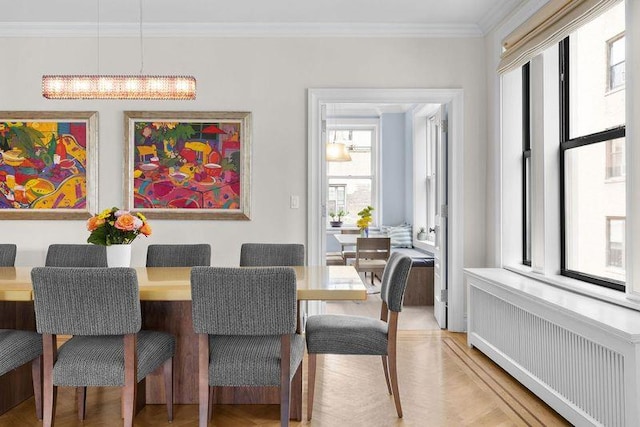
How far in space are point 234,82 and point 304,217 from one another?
4.36ft

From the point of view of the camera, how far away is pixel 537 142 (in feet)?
10.7

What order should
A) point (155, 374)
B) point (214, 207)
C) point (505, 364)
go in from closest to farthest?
1. point (155, 374)
2. point (505, 364)
3. point (214, 207)

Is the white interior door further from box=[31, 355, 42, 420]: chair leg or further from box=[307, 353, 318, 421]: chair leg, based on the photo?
box=[31, 355, 42, 420]: chair leg

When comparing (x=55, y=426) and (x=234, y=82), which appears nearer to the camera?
(x=55, y=426)

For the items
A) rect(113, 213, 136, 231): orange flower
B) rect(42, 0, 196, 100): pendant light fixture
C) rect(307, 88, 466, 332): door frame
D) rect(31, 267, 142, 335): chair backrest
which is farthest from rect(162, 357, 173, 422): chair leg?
rect(307, 88, 466, 332): door frame

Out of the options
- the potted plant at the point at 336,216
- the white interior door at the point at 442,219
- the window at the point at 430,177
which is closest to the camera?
the white interior door at the point at 442,219

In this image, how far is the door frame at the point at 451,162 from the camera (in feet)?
14.0

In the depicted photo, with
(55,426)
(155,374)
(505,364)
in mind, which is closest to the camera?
(55,426)

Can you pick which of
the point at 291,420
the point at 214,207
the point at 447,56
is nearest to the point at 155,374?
the point at 291,420

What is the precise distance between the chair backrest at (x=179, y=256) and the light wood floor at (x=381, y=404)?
0.84 m

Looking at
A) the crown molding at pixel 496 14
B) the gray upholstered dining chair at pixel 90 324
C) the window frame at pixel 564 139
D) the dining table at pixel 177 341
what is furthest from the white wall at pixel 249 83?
the gray upholstered dining chair at pixel 90 324

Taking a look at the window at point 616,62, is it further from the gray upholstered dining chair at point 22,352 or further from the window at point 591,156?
the gray upholstered dining chair at point 22,352

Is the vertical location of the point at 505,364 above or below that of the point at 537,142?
below

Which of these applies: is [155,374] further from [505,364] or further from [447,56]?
[447,56]
